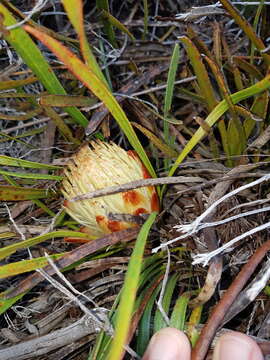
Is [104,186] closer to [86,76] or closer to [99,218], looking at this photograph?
[99,218]

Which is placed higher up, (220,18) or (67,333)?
(220,18)

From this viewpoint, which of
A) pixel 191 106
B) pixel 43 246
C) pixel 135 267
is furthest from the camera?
pixel 191 106

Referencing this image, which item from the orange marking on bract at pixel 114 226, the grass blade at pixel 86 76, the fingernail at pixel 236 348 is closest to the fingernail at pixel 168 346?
the fingernail at pixel 236 348

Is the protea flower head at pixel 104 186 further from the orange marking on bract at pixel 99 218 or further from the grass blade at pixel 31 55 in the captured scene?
the grass blade at pixel 31 55

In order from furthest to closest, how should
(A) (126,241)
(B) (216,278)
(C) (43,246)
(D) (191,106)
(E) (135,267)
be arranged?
1. (D) (191,106)
2. (C) (43,246)
3. (A) (126,241)
4. (B) (216,278)
5. (E) (135,267)

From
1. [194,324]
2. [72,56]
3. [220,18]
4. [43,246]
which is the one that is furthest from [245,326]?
[220,18]

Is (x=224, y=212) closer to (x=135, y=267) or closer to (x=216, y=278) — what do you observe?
(x=216, y=278)

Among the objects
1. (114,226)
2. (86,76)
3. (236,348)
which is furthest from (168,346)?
(86,76)
